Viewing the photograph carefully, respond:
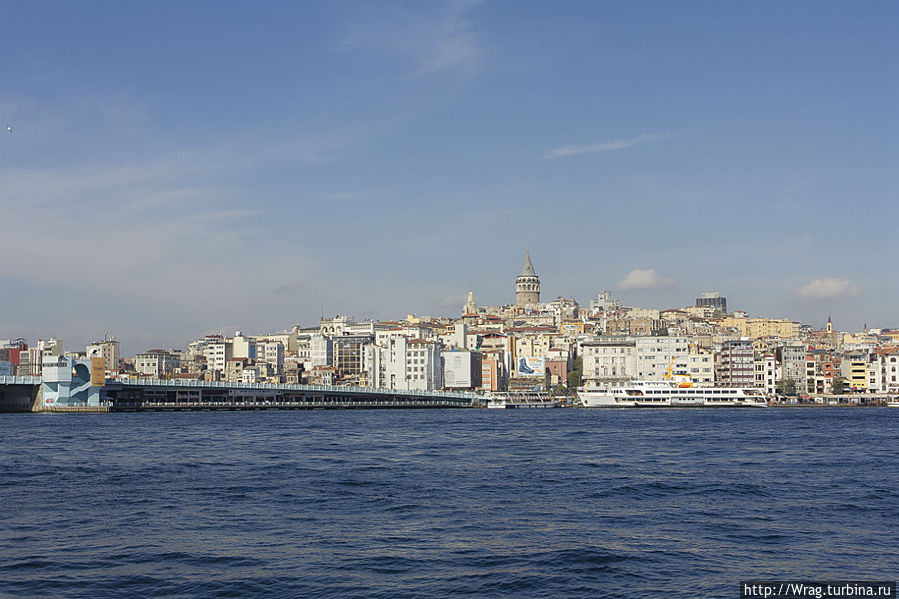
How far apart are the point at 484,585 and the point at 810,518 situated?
24.2 ft

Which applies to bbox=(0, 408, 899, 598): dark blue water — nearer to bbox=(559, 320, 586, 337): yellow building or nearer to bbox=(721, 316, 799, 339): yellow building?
bbox=(559, 320, 586, 337): yellow building

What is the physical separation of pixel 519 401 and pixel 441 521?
7554 centimetres

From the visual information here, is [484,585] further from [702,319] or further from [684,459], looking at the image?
[702,319]

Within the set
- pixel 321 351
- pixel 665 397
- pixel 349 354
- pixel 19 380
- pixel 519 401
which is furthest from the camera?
pixel 321 351

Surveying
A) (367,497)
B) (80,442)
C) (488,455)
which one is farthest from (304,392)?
(367,497)

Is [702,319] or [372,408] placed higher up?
[702,319]

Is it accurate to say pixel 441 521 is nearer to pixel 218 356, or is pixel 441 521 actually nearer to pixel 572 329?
pixel 218 356

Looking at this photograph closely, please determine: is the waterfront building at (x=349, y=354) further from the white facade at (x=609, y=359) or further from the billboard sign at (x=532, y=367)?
the white facade at (x=609, y=359)

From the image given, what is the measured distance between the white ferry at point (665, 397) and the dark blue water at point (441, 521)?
5234cm

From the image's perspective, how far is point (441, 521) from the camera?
16859 mm

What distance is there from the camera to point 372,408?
84.9 meters

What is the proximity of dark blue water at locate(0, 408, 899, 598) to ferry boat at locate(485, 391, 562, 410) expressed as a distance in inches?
2239

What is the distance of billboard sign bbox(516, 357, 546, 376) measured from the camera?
4429 inches

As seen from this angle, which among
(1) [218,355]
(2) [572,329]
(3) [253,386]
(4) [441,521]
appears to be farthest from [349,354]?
(4) [441,521]
